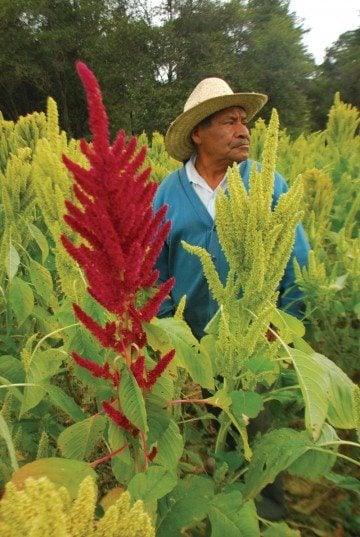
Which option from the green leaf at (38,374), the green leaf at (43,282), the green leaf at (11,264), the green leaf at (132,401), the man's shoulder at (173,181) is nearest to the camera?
the green leaf at (132,401)

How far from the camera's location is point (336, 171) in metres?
4.64

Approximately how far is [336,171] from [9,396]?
4038mm

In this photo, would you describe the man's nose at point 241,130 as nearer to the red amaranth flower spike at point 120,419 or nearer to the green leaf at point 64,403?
the green leaf at point 64,403

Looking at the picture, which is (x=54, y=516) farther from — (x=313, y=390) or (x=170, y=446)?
(x=313, y=390)

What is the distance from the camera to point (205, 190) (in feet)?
7.15

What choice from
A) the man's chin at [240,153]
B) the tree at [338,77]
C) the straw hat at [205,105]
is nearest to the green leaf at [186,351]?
the man's chin at [240,153]

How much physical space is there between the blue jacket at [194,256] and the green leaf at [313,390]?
3.15 feet

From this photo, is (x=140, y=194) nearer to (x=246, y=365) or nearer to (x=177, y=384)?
(x=246, y=365)

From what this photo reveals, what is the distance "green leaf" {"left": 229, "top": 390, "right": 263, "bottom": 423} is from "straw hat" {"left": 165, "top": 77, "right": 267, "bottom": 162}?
1.37m

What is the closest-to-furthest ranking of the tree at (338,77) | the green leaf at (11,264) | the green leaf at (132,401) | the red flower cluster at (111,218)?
the red flower cluster at (111,218) → the green leaf at (132,401) → the green leaf at (11,264) → the tree at (338,77)

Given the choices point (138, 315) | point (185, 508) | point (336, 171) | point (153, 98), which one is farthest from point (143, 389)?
point (153, 98)

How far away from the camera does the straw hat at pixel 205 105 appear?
7.04 feet

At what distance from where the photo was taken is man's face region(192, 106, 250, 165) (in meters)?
2.12

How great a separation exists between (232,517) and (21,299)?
0.78 meters
